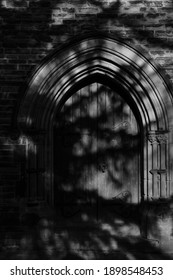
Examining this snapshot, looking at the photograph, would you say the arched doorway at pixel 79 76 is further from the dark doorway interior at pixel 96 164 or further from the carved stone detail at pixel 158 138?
the dark doorway interior at pixel 96 164

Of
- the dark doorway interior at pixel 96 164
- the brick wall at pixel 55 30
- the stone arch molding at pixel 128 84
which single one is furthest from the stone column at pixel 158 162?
the brick wall at pixel 55 30

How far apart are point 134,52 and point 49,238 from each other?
2902 mm

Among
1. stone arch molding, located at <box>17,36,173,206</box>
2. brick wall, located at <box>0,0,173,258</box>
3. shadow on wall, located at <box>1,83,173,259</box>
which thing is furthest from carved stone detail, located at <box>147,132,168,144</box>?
brick wall, located at <box>0,0,173,258</box>

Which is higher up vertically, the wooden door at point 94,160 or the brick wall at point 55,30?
the brick wall at point 55,30

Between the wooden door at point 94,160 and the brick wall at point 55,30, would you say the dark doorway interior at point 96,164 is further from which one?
the brick wall at point 55,30

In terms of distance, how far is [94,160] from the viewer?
→ 764 centimetres

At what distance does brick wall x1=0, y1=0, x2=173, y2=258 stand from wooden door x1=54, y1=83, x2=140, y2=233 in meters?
0.77

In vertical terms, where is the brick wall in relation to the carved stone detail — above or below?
above

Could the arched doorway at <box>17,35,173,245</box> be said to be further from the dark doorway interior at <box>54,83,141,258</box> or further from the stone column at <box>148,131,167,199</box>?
the dark doorway interior at <box>54,83,141,258</box>

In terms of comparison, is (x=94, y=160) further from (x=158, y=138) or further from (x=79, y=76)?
(x=79, y=76)

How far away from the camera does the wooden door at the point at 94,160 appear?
7.63 meters

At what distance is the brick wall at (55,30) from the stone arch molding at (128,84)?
144 millimetres

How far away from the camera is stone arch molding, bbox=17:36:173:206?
725 cm

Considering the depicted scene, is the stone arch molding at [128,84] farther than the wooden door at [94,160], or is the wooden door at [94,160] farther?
the wooden door at [94,160]
